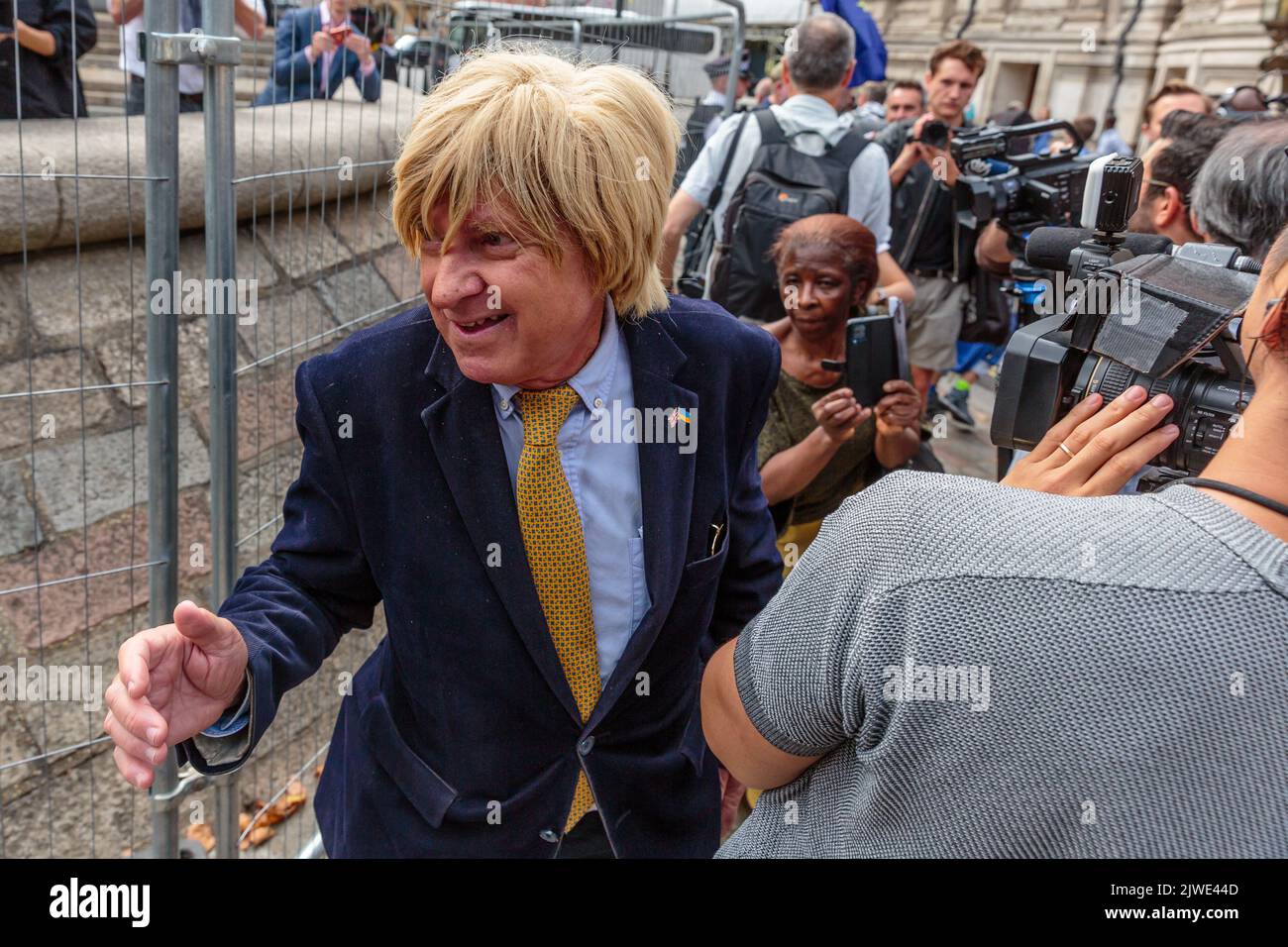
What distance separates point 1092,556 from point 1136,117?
23174mm

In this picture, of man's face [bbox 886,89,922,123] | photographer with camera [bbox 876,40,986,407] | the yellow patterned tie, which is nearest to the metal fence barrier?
the yellow patterned tie

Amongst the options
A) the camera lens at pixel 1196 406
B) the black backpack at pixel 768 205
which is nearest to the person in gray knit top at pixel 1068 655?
the camera lens at pixel 1196 406

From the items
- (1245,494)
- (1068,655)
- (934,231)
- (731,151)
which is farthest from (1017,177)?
(1068,655)

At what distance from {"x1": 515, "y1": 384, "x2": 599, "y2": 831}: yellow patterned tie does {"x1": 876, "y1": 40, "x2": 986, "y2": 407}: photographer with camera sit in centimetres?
409

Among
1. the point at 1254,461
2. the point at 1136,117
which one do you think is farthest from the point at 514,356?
the point at 1136,117

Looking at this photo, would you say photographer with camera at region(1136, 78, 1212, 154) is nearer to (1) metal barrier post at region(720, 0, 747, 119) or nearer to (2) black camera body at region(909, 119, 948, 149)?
(2) black camera body at region(909, 119, 948, 149)

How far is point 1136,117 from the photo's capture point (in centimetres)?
2111

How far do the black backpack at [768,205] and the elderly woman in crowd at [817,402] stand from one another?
64cm

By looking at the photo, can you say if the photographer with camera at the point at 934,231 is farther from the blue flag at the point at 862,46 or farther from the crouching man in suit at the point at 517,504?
the crouching man in suit at the point at 517,504

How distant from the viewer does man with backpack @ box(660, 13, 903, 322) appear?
386 centimetres

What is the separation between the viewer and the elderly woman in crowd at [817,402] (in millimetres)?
2836
